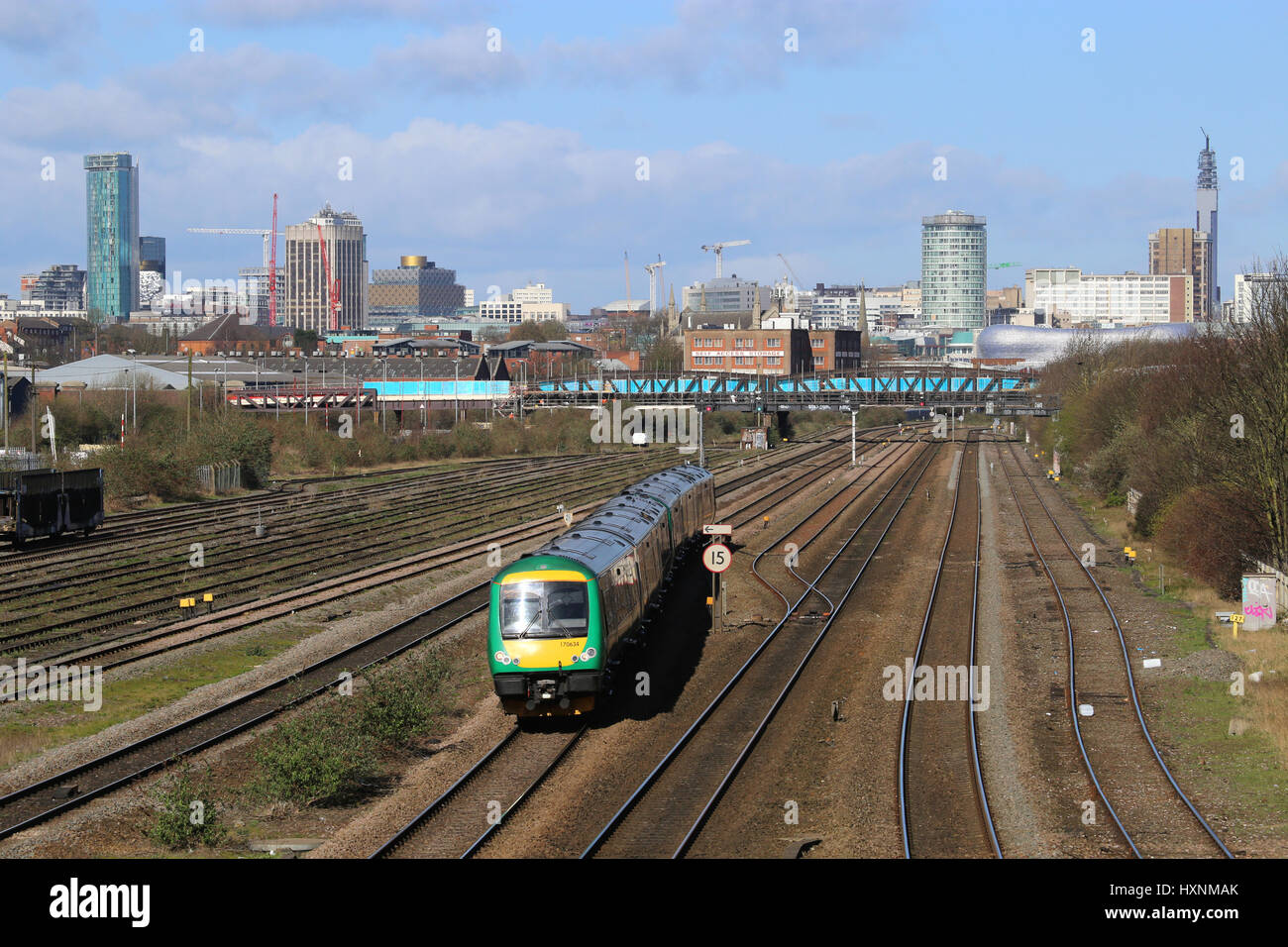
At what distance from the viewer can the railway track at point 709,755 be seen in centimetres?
1429

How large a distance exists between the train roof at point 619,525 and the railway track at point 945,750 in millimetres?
5604

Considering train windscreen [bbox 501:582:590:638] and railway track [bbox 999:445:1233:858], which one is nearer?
railway track [bbox 999:445:1233:858]

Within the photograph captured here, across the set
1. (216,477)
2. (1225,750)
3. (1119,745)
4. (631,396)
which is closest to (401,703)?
(1119,745)

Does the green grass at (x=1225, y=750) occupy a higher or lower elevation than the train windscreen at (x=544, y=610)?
lower

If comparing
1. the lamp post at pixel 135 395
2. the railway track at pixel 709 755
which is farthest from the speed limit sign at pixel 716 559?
the lamp post at pixel 135 395

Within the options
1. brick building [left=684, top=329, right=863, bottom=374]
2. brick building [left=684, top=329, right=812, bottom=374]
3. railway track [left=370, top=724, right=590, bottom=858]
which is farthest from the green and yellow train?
brick building [left=684, top=329, right=812, bottom=374]

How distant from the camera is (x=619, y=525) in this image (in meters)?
25.3

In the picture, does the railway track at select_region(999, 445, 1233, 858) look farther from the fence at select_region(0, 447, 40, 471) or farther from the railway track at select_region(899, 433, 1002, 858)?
the fence at select_region(0, 447, 40, 471)

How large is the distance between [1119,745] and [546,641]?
28.8 feet

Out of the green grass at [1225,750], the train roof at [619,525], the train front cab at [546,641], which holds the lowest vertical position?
the green grass at [1225,750]

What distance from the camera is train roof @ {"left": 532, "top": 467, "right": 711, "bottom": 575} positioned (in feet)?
67.6

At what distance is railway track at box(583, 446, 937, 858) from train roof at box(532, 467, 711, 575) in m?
3.11

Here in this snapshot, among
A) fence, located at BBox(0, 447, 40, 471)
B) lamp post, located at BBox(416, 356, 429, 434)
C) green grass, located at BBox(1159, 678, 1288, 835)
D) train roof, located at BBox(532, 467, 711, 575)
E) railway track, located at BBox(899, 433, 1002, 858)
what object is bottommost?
green grass, located at BBox(1159, 678, 1288, 835)

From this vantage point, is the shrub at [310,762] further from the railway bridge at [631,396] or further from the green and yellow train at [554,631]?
the railway bridge at [631,396]
